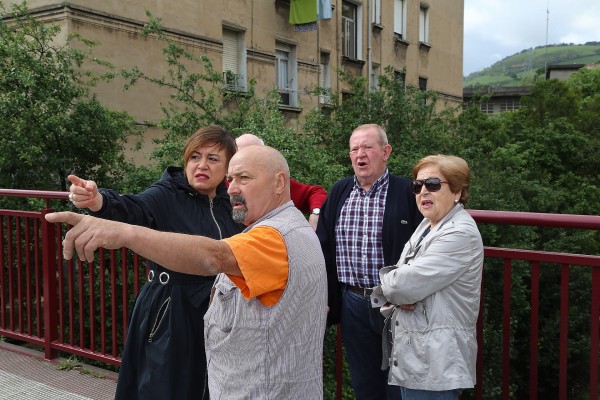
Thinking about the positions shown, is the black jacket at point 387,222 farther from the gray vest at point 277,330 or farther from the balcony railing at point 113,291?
the gray vest at point 277,330

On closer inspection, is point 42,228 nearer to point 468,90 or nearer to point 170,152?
point 170,152

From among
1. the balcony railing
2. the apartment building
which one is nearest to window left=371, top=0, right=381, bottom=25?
the apartment building

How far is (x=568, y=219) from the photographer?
2.58 m

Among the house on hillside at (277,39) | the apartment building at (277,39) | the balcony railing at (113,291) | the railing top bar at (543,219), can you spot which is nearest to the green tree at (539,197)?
the balcony railing at (113,291)

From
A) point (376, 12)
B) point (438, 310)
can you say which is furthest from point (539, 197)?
point (376, 12)

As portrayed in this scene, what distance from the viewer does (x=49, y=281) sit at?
4.84m

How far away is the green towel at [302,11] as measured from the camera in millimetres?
18250

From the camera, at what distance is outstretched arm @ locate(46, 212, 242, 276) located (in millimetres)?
1575

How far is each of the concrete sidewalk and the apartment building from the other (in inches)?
260

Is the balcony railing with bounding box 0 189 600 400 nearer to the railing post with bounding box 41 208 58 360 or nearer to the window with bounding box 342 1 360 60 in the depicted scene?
the railing post with bounding box 41 208 58 360

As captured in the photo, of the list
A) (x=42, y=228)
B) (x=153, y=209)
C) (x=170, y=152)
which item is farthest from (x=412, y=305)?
(x=170, y=152)

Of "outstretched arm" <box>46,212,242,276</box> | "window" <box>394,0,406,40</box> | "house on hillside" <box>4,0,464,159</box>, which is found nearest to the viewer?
"outstretched arm" <box>46,212,242,276</box>

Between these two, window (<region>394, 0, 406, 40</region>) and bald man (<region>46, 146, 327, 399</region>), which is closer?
bald man (<region>46, 146, 327, 399</region>)

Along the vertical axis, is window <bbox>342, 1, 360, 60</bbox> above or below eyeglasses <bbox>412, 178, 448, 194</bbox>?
above
